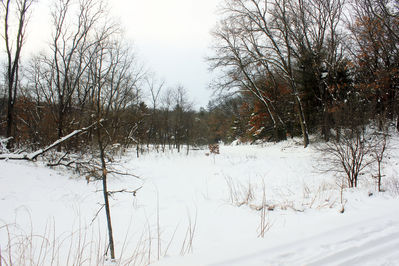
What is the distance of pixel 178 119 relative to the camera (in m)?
22.3

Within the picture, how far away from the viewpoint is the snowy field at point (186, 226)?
2160mm

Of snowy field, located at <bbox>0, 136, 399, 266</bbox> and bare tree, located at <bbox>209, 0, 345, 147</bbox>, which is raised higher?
bare tree, located at <bbox>209, 0, 345, 147</bbox>

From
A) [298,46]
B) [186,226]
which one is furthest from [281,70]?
[186,226]

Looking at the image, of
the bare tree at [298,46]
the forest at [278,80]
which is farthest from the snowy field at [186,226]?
the bare tree at [298,46]

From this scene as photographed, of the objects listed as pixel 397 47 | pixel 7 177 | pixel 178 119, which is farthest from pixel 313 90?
pixel 7 177

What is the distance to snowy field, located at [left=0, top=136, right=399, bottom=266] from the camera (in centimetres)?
216

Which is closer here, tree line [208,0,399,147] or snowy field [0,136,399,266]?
snowy field [0,136,399,266]

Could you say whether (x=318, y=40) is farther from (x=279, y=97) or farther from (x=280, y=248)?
(x=280, y=248)

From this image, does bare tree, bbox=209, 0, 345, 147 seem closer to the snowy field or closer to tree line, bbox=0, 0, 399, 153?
tree line, bbox=0, 0, 399, 153

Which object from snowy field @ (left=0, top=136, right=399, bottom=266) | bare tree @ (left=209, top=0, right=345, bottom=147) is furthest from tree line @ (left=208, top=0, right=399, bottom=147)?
snowy field @ (left=0, top=136, right=399, bottom=266)

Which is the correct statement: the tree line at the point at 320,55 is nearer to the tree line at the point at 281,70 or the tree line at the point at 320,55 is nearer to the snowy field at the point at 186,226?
the tree line at the point at 281,70

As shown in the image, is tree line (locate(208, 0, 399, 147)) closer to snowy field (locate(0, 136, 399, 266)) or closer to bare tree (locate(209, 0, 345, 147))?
bare tree (locate(209, 0, 345, 147))

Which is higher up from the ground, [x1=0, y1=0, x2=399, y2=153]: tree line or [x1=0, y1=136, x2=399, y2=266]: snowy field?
[x1=0, y1=0, x2=399, y2=153]: tree line

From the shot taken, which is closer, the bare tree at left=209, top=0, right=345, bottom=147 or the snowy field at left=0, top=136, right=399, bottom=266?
the snowy field at left=0, top=136, right=399, bottom=266
